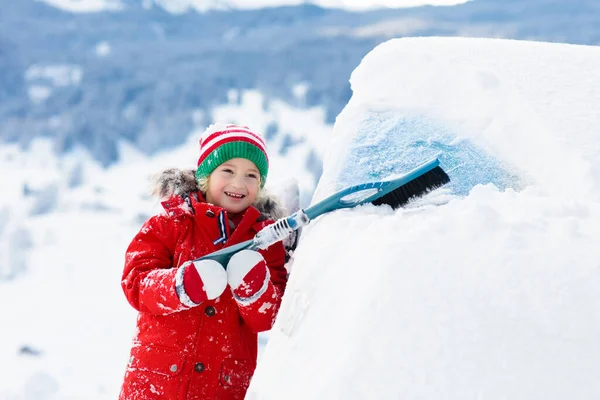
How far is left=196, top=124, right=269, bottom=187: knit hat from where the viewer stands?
6.60 ft

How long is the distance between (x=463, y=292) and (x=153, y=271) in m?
0.92

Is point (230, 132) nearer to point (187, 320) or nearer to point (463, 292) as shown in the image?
point (187, 320)

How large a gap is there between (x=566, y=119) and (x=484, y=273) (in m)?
0.79

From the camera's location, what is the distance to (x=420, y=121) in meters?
1.91

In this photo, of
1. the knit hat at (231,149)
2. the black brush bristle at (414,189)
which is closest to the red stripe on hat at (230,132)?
the knit hat at (231,149)

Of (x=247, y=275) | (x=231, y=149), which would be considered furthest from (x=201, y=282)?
(x=231, y=149)

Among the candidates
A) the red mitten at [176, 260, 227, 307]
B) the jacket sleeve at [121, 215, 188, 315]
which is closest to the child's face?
the jacket sleeve at [121, 215, 188, 315]

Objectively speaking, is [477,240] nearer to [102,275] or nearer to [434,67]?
[434,67]

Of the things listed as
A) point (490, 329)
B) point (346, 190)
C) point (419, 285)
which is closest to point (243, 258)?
point (346, 190)

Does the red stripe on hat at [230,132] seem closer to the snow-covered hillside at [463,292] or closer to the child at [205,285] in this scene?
the child at [205,285]

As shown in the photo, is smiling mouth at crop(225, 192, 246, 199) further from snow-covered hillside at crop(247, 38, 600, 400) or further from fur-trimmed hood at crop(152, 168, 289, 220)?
snow-covered hillside at crop(247, 38, 600, 400)

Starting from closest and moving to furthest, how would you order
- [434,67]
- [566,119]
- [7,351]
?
[566,119]
[434,67]
[7,351]

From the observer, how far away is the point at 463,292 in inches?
46.1

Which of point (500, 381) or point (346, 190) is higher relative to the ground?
point (346, 190)
